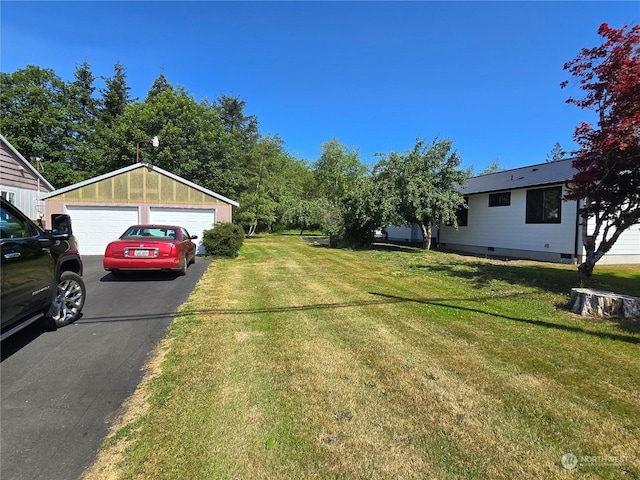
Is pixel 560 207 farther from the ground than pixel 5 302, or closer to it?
farther from the ground

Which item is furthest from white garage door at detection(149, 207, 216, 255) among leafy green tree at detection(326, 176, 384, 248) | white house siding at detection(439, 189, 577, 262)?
white house siding at detection(439, 189, 577, 262)

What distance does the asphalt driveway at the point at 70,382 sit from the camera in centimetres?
234

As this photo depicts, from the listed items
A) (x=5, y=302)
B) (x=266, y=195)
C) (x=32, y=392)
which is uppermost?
(x=266, y=195)

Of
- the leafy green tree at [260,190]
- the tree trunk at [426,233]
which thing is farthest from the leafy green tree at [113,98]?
the tree trunk at [426,233]

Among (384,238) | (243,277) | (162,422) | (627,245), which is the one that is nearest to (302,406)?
(162,422)

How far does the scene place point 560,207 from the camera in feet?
43.0

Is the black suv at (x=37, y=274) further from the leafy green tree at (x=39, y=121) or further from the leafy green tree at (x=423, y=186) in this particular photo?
the leafy green tree at (x=39, y=121)

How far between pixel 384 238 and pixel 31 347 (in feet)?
85.3

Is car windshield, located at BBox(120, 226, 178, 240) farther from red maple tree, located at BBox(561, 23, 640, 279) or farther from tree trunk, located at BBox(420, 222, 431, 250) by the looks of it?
tree trunk, located at BBox(420, 222, 431, 250)

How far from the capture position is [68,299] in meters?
5.17

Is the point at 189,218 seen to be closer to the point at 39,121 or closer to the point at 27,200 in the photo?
the point at 27,200

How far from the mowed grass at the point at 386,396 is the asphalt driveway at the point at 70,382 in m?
0.25

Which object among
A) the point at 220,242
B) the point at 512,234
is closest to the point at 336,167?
the point at 512,234

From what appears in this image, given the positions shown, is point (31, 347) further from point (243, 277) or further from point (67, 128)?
point (67, 128)
